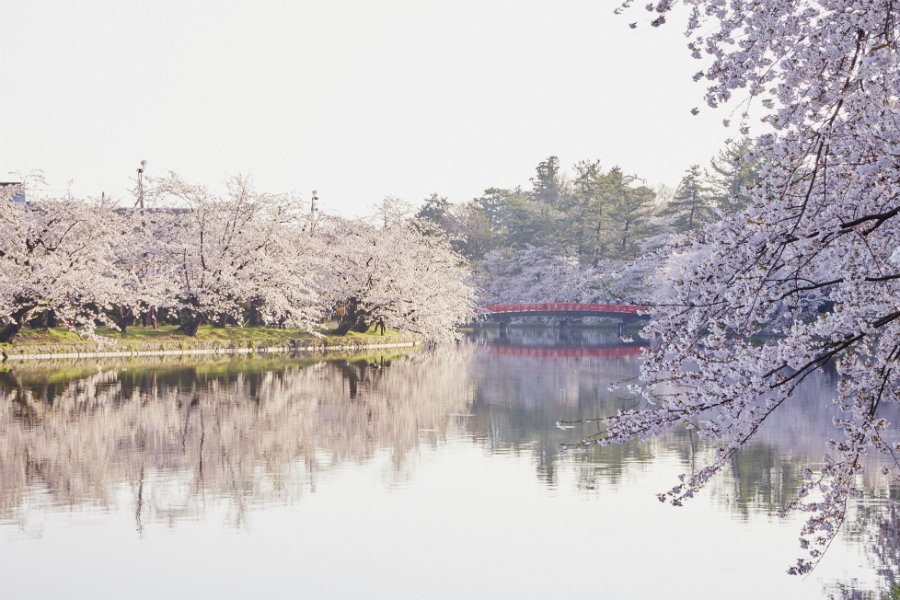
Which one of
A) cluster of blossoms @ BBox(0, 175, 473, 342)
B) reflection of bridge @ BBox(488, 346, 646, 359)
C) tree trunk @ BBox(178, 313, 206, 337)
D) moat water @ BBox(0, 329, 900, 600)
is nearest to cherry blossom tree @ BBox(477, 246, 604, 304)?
cluster of blossoms @ BBox(0, 175, 473, 342)

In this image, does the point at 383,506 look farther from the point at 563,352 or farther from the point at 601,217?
the point at 601,217

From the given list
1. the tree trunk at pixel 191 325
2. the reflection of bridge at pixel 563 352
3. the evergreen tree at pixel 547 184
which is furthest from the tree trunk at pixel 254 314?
the evergreen tree at pixel 547 184

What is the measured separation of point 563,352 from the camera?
4247cm

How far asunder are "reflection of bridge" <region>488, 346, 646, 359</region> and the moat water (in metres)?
18.6

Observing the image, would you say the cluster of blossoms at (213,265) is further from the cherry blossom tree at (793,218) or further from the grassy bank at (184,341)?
the cherry blossom tree at (793,218)

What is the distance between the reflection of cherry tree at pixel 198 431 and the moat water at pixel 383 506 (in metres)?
0.06

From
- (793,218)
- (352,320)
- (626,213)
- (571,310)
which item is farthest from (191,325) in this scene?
(626,213)

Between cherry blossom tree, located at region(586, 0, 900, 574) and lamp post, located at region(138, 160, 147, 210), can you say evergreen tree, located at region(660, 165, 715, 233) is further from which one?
cherry blossom tree, located at region(586, 0, 900, 574)

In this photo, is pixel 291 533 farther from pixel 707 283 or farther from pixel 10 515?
pixel 707 283

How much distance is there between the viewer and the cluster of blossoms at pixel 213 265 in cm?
3062

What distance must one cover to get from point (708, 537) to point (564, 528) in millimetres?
1444

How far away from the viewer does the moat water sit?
8.70 meters

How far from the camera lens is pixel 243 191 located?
132 feet

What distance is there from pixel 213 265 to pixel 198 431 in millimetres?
20851
